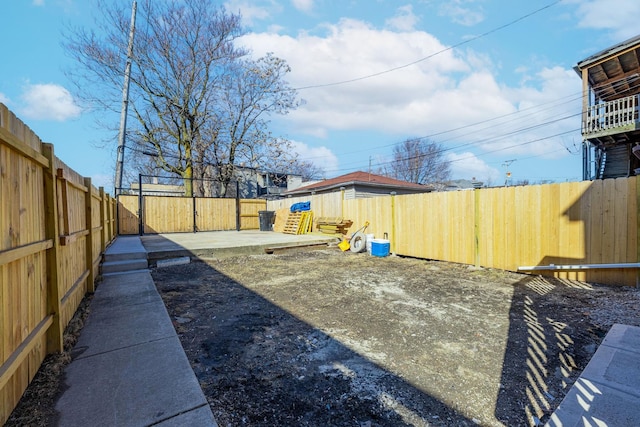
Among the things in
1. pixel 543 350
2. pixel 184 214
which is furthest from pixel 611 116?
pixel 184 214

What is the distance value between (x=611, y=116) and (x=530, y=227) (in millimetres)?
8449

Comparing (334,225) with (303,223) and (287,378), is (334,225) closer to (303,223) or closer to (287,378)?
(303,223)

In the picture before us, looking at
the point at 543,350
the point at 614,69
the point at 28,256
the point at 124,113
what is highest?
the point at 614,69

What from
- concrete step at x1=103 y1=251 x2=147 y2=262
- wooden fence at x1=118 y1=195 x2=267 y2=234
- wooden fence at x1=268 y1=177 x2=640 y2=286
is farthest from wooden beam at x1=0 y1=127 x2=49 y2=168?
wooden fence at x1=118 y1=195 x2=267 y2=234

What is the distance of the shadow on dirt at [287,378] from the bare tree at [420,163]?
31.6 m

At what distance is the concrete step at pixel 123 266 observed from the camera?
527 centimetres

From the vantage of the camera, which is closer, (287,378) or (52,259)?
(287,378)

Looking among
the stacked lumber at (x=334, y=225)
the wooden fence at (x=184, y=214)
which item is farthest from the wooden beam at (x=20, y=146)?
the wooden fence at (x=184, y=214)

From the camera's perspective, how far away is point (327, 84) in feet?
52.1

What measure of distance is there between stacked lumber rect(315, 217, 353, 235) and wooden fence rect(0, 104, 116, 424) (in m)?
7.98

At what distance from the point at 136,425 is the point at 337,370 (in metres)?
1.32

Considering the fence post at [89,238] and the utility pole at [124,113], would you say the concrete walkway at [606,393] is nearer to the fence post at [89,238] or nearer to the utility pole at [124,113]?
the fence post at [89,238]

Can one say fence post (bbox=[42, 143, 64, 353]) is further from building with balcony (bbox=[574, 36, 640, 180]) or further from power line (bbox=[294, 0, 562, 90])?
building with balcony (bbox=[574, 36, 640, 180])

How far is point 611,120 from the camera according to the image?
394 inches
